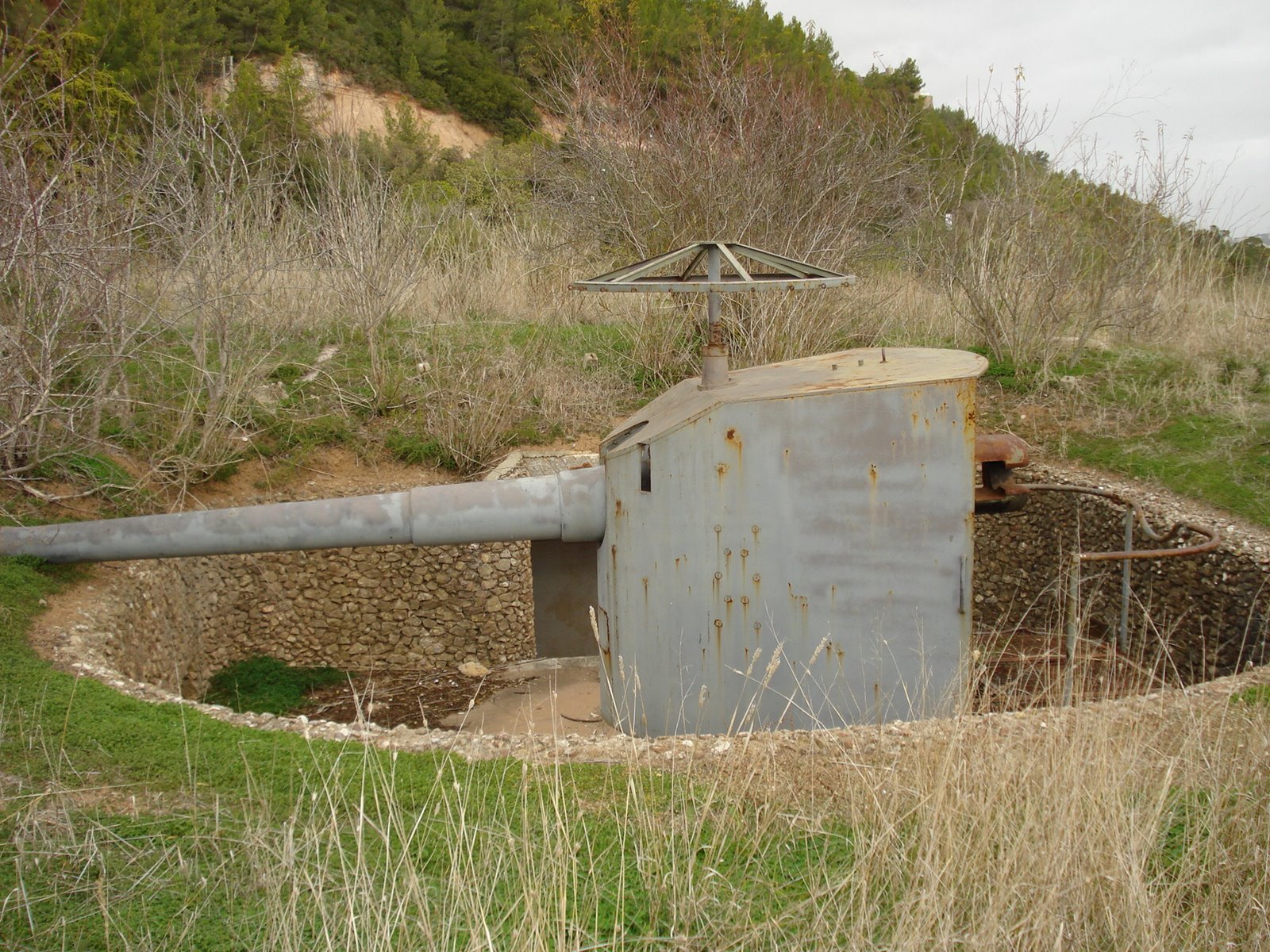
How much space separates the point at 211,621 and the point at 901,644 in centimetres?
454

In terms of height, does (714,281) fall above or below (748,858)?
above

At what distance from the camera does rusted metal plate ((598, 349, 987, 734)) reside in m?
3.80

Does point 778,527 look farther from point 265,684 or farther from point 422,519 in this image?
point 265,684

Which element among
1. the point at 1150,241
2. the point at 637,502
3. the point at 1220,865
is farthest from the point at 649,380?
the point at 1220,865

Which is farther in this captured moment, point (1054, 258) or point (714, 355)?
point (1054, 258)

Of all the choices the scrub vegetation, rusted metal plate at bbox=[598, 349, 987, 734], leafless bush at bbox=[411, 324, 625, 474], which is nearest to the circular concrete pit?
the scrub vegetation

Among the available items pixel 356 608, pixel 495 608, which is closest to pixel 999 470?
pixel 495 608

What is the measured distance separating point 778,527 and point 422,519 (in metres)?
1.50

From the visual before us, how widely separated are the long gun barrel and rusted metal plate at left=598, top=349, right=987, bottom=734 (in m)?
0.29

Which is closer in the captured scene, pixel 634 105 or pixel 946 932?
pixel 946 932

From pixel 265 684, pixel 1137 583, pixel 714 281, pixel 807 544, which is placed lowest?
pixel 265 684

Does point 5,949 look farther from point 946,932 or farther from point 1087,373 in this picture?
point 1087,373

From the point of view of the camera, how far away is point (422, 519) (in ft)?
14.5

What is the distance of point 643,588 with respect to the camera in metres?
4.17
